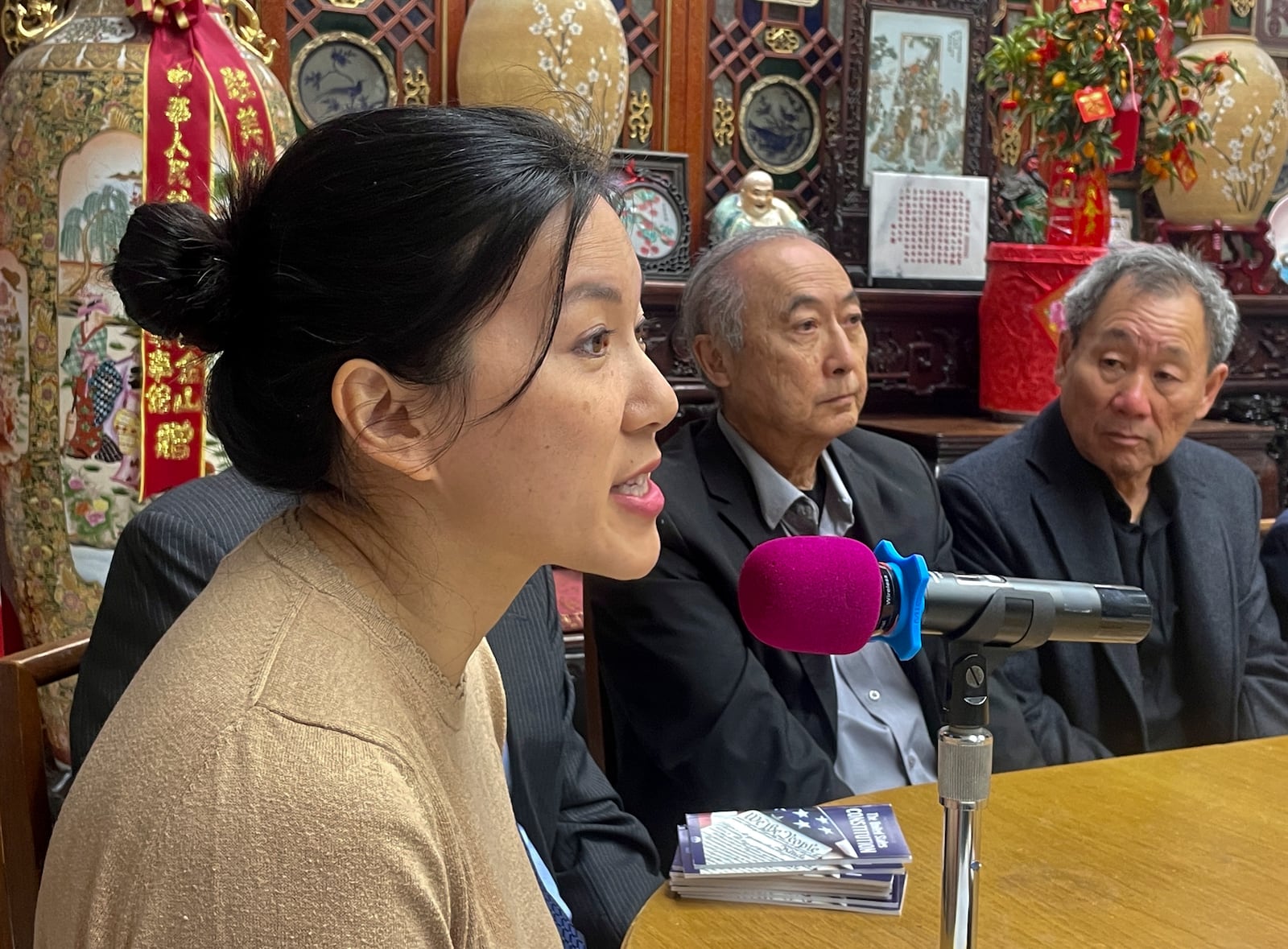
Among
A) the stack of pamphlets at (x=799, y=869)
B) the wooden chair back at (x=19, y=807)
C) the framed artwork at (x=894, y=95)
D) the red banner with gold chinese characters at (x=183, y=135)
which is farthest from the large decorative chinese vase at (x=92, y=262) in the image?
the framed artwork at (x=894, y=95)

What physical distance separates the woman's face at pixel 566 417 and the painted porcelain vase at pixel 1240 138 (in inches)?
126

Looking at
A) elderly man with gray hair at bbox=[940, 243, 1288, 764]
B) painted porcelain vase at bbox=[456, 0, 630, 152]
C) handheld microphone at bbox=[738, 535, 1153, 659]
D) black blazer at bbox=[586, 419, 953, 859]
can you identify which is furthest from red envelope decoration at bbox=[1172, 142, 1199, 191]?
handheld microphone at bbox=[738, 535, 1153, 659]

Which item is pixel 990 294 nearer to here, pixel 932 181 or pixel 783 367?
pixel 932 181

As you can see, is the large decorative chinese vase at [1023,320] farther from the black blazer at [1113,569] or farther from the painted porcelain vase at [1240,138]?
the black blazer at [1113,569]

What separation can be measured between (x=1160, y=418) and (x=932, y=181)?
59.3 inches

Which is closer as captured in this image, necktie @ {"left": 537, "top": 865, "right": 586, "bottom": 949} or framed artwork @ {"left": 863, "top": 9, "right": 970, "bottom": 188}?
necktie @ {"left": 537, "top": 865, "right": 586, "bottom": 949}

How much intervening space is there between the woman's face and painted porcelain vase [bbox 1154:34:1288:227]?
3.21m

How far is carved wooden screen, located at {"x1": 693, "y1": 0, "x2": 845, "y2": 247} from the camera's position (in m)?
3.52

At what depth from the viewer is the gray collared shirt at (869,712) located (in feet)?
6.66

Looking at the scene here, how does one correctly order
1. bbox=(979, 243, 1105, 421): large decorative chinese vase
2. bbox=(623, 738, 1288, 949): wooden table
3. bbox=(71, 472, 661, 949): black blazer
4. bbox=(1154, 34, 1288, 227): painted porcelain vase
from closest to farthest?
bbox=(623, 738, 1288, 949): wooden table, bbox=(71, 472, 661, 949): black blazer, bbox=(979, 243, 1105, 421): large decorative chinese vase, bbox=(1154, 34, 1288, 227): painted porcelain vase

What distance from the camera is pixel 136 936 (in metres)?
0.70

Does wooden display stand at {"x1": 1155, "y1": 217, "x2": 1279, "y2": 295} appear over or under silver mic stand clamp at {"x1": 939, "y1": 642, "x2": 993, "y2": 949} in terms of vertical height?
over

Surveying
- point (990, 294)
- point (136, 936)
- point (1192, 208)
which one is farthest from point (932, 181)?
point (136, 936)

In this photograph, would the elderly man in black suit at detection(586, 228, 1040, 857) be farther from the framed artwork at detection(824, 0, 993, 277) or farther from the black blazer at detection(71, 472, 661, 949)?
the framed artwork at detection(824, 0, 993, 277)
